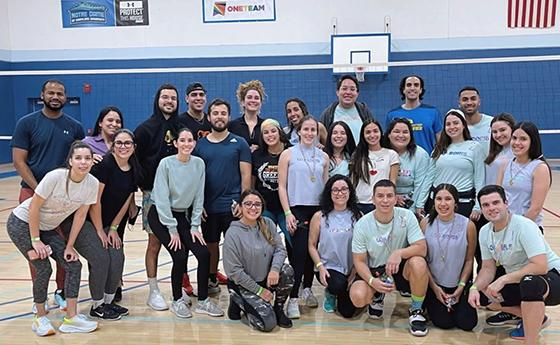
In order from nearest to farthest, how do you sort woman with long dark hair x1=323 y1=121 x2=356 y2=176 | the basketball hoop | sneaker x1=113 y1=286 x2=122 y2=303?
1. woman with long dark hair x1=323 y1=121 x2=356 y2=176
2. sneaker x1=113 y1=286 x2=122 y2=303
3. the basketball hoop

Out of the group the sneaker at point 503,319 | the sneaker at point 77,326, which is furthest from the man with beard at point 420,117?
the sneaker at point 77,326

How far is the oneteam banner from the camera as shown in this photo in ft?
43.1

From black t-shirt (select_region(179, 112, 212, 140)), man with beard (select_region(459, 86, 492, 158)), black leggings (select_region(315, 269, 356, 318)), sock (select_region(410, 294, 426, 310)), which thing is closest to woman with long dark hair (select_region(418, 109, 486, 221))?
man with beard (select_region(459, 86, 492, 158))

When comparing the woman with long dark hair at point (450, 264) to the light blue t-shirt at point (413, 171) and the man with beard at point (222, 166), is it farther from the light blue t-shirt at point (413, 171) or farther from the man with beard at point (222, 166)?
the man with beard at point (222, 166)

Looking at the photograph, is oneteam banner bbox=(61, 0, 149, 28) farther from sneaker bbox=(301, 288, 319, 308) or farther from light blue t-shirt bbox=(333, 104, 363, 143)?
sneaker bbox=(301, 288, 319, 308)

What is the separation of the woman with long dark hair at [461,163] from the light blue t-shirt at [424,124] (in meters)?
0.58

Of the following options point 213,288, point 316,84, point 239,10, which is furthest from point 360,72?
point 213,288

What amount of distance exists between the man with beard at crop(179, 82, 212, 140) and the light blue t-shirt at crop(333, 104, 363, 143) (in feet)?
3.90

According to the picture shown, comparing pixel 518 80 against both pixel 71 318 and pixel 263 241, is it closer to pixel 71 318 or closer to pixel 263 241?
pixel 263 241

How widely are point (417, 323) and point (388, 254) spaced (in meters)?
0.52

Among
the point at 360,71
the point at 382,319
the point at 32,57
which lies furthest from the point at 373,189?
the point at 32,57

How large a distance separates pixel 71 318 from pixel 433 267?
8.68 feet

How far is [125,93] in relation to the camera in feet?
42.8

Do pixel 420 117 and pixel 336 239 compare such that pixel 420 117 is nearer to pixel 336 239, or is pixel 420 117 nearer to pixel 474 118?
pixel 474 118
